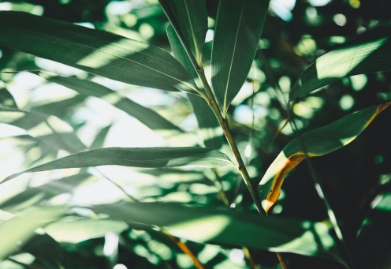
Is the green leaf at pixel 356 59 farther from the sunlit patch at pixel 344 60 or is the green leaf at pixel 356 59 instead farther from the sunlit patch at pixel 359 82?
the sunlit patch at pixel 359 82

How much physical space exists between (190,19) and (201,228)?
25 cm

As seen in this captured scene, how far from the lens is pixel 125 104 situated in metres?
0.57

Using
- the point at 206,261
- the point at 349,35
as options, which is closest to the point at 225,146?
the point at 206,261

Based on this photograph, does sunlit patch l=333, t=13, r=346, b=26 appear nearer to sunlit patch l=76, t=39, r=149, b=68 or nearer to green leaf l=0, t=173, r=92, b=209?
sunlit patch l=76, t=39, r=149, b=68

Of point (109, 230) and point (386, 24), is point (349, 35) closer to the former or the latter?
point (386, 24)

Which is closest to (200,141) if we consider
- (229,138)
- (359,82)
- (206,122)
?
(206,122)

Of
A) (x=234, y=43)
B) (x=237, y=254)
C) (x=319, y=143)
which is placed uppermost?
(x=234, y=43)

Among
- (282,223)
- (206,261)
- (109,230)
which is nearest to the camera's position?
(282,223)

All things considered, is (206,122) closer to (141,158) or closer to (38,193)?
(141,158)

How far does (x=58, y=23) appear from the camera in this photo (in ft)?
1.09

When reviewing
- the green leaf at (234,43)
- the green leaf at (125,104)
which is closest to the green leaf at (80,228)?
the green leaf at (125,104)

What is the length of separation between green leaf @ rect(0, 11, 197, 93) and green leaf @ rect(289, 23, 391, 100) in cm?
18

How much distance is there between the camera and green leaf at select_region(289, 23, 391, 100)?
1.14ft

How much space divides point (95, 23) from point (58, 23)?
560 mm
